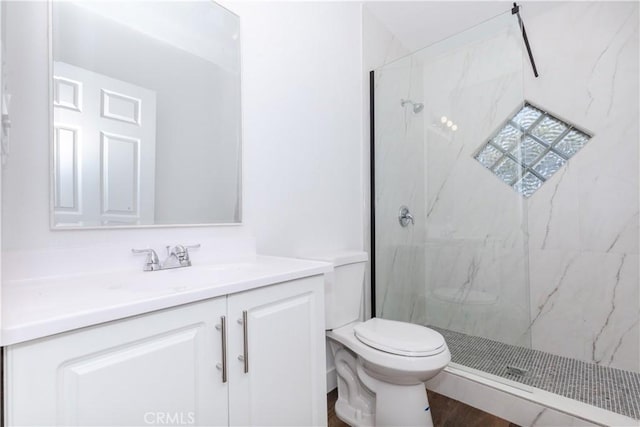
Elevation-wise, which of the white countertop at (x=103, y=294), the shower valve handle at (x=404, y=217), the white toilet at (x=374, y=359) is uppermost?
the shower valve handle at (x=404, y=217)

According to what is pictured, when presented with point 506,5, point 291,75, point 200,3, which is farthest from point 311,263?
point 506,5

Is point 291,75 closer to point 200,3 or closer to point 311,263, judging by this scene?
point 200,3

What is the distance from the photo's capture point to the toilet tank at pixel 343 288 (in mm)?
1576

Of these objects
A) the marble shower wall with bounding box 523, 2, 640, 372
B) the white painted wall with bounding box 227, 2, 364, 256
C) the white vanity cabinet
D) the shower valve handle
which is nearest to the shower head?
the white painted wall with bounding box 227, 2, 364, 256

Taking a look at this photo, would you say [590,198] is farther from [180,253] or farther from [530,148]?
[180,253]

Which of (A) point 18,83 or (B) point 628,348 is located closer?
(A) point 18,83

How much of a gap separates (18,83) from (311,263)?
1.05 metres

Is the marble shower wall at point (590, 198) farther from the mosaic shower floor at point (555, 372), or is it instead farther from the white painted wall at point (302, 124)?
the white painted wall at point (302, 124)

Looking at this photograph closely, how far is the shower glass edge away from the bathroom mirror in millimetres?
1162

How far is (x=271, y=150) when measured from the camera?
1.59m

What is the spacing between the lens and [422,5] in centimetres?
218

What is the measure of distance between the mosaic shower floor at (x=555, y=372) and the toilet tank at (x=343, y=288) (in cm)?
75

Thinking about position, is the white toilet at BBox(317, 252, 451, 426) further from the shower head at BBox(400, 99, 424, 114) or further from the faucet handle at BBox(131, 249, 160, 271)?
the shower head at BBox(400, 99, 424, 114)

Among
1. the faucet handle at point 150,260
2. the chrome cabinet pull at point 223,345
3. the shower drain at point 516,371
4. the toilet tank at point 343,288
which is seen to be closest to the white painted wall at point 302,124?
the toilet tank at point 343,288
